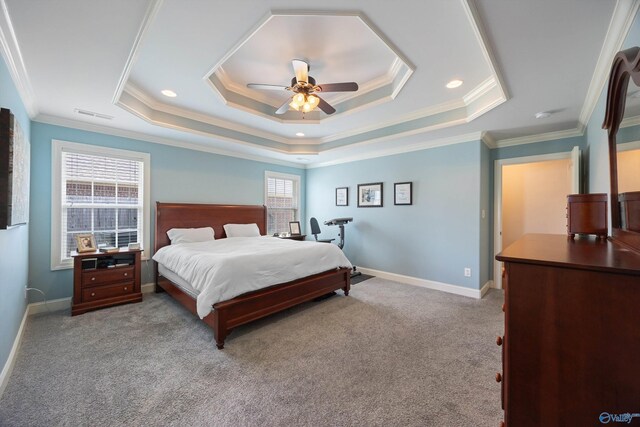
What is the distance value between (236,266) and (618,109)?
3.08 m

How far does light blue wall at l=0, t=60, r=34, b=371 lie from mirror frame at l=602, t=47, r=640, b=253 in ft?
12.5

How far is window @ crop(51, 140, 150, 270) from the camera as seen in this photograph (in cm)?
333

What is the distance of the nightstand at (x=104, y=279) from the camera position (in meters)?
3.14

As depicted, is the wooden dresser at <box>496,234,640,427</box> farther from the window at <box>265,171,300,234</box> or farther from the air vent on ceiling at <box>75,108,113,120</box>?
the window at <box>265,171,300,234</box>

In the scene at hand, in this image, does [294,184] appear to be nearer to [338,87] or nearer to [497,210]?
[338,87]

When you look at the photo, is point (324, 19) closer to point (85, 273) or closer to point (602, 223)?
point (602, 223)

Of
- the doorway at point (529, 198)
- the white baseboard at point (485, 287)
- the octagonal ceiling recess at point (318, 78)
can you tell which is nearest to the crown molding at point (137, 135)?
the octagonal ceiling recess at point (318, 78)

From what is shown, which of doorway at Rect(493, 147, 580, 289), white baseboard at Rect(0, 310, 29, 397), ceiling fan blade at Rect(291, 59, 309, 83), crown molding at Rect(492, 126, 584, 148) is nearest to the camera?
white baseboard at Rect(0, 310, 29, 397)

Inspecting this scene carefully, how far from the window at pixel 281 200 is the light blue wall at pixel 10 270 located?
3647mm


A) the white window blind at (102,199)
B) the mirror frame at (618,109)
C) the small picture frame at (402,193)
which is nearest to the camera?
the mirror frame at (618,109)

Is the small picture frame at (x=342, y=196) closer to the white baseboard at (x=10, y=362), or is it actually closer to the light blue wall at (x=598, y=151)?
the light blue wall at (x=598, y=151)

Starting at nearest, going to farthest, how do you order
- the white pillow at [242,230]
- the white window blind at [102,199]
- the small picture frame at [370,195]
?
1. the white window blind at [102,199]
2. the white pillow at [242,230]
3. the small picture frame at [370,195]

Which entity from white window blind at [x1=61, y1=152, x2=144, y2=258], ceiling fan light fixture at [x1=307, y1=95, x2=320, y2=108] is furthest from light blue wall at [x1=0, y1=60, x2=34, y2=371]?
ceiling fan light fixture at [x1=307, y1=95, x2=320, y2=108]

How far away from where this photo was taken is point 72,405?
5.54 feet
